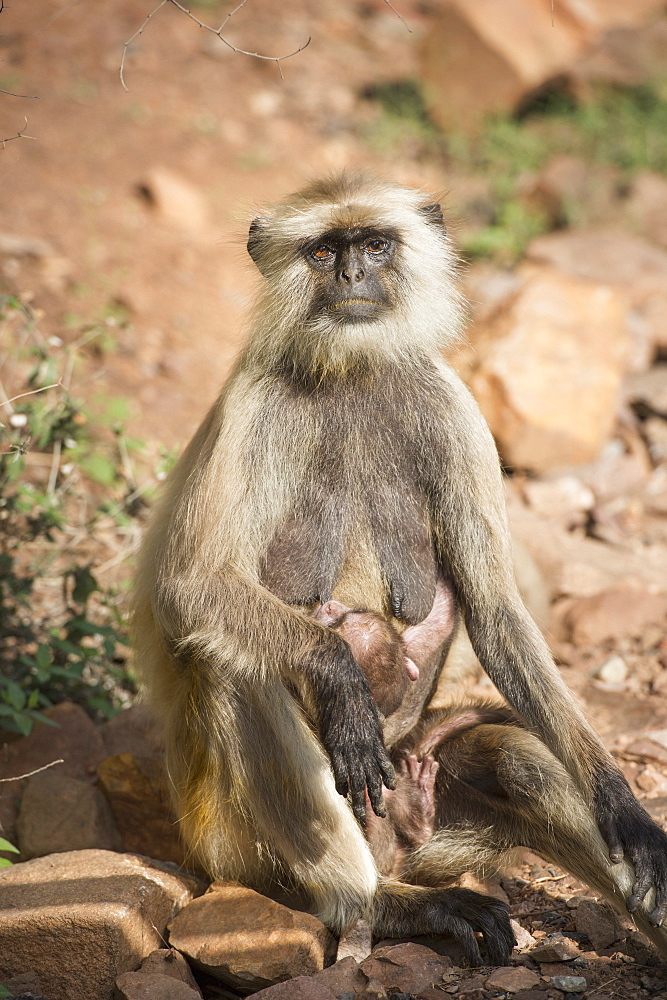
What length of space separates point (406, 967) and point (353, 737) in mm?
523

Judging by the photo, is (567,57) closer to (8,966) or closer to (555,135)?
(555,135)

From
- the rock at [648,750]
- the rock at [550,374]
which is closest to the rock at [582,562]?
the rock at [550,374]

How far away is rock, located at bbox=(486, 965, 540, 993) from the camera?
2.12 m

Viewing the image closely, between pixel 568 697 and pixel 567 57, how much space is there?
7.36m

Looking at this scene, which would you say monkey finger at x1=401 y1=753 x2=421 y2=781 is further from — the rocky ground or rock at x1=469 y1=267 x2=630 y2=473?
rock at x1=469 y1=267 x2=630 y2=473

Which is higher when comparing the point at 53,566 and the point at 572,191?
the point at 572,191

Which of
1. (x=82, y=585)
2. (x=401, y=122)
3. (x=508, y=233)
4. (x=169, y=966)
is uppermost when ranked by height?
(x=401, y=122)

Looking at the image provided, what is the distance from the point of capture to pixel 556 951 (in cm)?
227

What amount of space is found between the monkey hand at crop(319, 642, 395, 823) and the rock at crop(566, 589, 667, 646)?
1.95 metres

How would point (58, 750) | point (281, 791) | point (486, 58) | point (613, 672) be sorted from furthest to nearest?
point (486, 58), point (613, 672), point (58, 750), point (281, 791)

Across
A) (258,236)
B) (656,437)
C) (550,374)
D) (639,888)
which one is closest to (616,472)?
(656,437)

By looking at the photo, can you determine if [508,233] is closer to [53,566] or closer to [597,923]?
[53,566]

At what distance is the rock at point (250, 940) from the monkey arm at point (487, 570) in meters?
0.74

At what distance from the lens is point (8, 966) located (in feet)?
7.55
